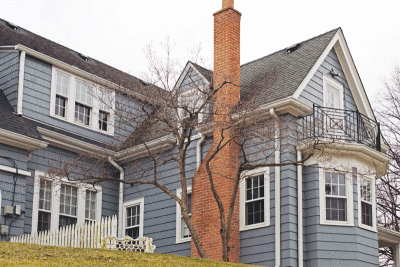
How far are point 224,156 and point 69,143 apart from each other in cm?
537

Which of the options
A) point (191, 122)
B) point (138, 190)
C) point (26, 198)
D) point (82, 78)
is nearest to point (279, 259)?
point (191, 122)

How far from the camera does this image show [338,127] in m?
17.8

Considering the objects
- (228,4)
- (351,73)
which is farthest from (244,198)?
(228,4)

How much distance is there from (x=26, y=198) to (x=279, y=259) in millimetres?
7533

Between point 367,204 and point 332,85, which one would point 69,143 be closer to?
point 332,85

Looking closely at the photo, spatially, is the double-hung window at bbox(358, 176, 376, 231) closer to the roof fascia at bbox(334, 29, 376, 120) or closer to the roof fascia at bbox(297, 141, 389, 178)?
the roof fascia at bbox(297, 141, 389, 178)

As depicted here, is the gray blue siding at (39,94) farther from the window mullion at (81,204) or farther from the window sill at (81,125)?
the window mullion at (81,204)

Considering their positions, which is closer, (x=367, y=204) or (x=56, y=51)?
(x=367, y=204)

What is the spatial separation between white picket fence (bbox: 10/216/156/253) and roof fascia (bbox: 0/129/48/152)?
2.39 meters

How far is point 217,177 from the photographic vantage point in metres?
17.5

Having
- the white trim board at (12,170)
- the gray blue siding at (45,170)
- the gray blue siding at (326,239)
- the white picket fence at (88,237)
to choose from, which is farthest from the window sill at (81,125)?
the gray blue siding at (326,239)

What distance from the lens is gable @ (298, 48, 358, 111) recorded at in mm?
18312

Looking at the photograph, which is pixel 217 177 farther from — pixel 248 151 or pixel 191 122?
pixel 191 122

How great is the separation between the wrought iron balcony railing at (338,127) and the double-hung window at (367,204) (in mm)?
1158
